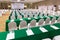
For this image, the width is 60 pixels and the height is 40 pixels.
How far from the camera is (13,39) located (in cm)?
271

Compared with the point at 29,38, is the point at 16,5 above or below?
above

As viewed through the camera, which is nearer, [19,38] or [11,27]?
[19,38]

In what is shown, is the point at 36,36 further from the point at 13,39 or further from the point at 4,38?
the point at 4,38

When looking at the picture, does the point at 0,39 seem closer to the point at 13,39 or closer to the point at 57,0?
the point at 13,39

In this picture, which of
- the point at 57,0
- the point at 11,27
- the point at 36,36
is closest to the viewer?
the point at 36,36

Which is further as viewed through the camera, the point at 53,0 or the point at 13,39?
the point at 53,0

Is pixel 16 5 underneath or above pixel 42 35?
above

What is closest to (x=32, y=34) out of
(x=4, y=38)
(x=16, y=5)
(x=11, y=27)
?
(x=4, y=38)

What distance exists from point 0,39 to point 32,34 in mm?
772

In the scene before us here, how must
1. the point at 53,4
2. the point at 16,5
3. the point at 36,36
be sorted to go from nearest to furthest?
the point at 36,36 < the point at 53,4 < the point at 16,5

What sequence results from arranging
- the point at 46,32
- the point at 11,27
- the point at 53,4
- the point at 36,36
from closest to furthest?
the point at 36,36 < the point at 46,32 < the point at 11,27 < the point at 53,4

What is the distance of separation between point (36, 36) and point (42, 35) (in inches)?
6.7

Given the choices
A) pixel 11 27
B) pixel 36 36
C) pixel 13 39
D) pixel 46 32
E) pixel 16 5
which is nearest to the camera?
pixel 13 39

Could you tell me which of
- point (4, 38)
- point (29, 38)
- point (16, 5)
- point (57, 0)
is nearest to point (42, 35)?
point (29, 38)
